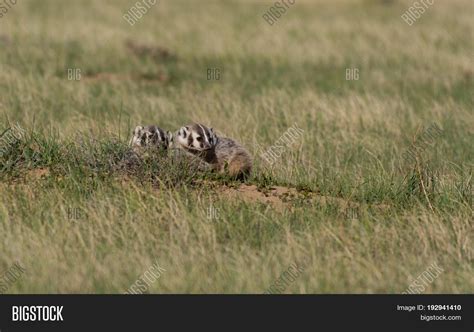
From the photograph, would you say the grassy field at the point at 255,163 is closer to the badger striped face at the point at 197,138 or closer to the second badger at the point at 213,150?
the second badger at the point at 213,150

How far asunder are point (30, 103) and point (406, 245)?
29.7 feet

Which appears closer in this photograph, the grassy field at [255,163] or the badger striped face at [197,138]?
the grassy field at [255,163]

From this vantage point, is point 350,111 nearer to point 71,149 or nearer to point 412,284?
point 71,149

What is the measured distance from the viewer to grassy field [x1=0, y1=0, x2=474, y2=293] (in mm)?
9070

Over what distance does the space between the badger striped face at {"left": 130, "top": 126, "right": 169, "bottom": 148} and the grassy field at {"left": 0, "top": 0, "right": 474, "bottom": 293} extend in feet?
0.68

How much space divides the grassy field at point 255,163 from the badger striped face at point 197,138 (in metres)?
0.43

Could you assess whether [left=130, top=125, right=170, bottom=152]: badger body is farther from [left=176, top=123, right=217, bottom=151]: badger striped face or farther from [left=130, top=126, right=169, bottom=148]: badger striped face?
[left=176, top=123, right=217, bottom=151]: badger striped face

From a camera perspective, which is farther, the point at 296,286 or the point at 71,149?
the point at 71,149

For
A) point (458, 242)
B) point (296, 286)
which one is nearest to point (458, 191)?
point (458, 242)

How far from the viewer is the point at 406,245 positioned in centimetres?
973

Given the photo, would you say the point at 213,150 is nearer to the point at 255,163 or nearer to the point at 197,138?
the point at 197,138

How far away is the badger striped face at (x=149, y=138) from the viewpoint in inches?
463

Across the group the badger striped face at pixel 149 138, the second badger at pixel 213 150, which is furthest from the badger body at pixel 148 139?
the second badger at pixel 213 150
